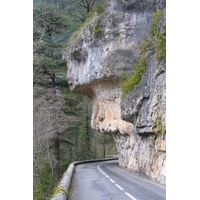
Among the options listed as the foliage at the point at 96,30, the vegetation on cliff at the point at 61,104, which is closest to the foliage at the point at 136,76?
the vegetation on cliff at the point at 61,104

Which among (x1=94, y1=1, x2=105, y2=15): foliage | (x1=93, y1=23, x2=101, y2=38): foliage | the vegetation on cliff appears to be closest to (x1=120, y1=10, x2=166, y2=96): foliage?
(x1=93, y1=23, x2=101, y2=38): foliage

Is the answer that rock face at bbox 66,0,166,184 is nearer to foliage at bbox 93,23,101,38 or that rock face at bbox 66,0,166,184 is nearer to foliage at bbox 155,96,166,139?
foliage at bbox 155,96,166,139

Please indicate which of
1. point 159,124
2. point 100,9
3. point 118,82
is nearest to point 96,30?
point 100,9

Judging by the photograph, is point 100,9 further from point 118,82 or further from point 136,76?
point 136,76

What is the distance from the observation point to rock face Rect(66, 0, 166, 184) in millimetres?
14523

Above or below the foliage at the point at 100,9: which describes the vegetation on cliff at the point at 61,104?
below

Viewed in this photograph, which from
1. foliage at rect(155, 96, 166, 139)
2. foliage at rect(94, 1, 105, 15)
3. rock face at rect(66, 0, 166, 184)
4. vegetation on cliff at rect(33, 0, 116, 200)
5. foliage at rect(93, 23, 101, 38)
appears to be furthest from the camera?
foliage at rect(94, 1, 105, 15)

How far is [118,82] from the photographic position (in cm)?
2459

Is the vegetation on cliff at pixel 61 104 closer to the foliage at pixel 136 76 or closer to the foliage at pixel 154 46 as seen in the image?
the foliage at pixel 136 76

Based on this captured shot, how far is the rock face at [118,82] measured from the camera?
47.6ft
